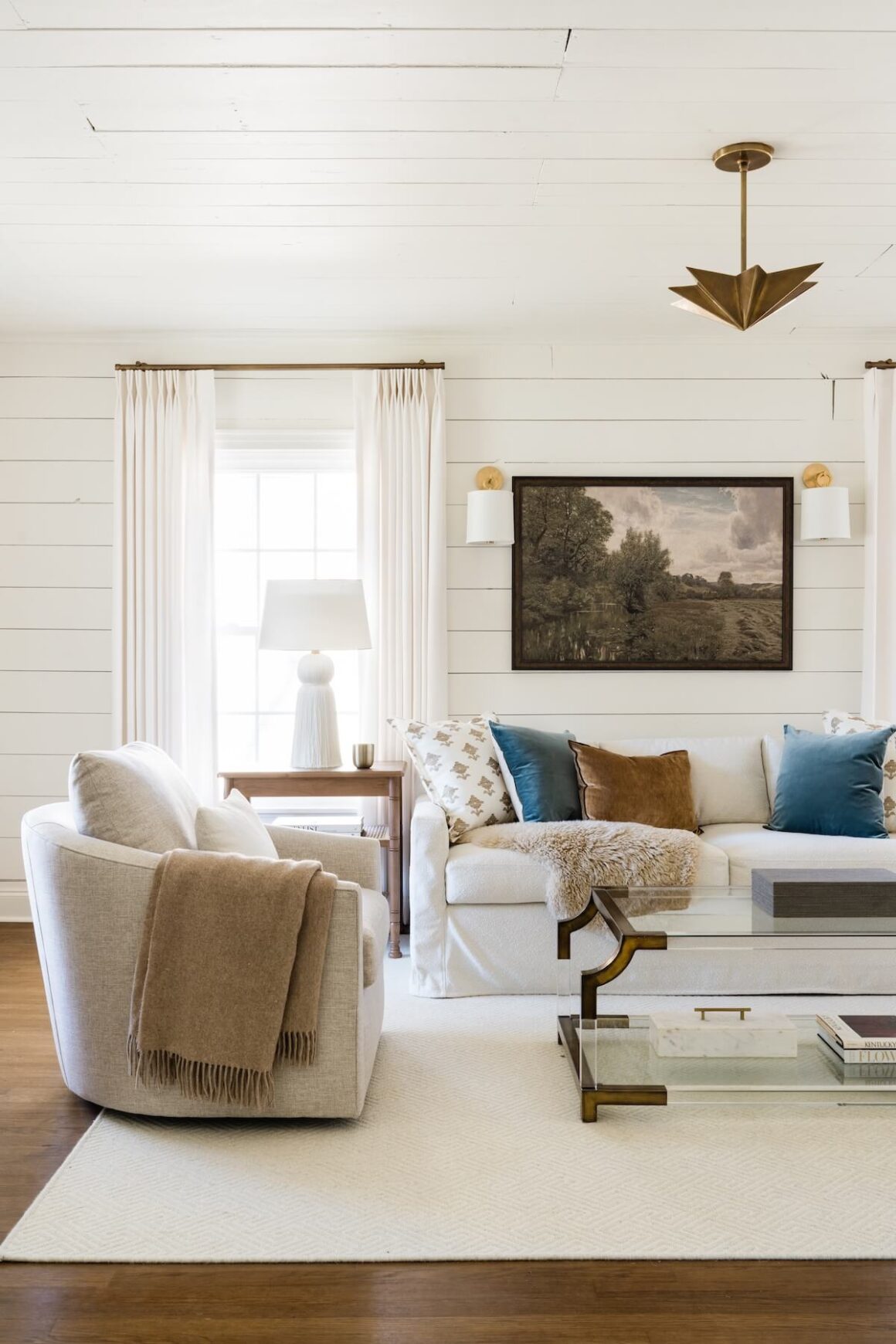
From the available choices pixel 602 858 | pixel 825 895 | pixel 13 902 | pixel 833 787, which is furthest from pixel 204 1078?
pixel 13 902

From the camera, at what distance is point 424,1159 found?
2.55m

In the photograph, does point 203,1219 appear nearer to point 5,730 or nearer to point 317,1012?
point 317,1012

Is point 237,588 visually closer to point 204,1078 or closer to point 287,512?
point 287,512

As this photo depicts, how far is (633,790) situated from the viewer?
416cm

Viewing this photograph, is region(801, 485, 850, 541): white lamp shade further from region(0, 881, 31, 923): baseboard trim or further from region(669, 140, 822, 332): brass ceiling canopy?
region(0, 881, 31, 923): baseboard trim

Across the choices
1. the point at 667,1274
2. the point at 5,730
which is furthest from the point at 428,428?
the point at 667,1274

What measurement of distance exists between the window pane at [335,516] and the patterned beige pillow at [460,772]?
110 cm

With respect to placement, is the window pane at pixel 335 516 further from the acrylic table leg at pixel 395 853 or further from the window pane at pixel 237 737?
the acrylic table leg at pixel 395 853

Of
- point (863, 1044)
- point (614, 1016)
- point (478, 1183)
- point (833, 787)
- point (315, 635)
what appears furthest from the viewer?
point (315, 635)

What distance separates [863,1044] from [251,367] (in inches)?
143

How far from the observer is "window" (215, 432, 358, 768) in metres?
5.03

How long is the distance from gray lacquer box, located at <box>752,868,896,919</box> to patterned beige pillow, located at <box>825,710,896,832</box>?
107 centimetres

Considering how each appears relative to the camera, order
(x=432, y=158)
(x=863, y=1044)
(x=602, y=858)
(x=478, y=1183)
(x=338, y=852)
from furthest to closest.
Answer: (x=602, y=858) → (x=338, y=852) → (x=432, y=158) → (x=863, y=1044) → (x=478, y=1183)

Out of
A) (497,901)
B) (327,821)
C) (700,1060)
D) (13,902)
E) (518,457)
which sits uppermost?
(518,457)
